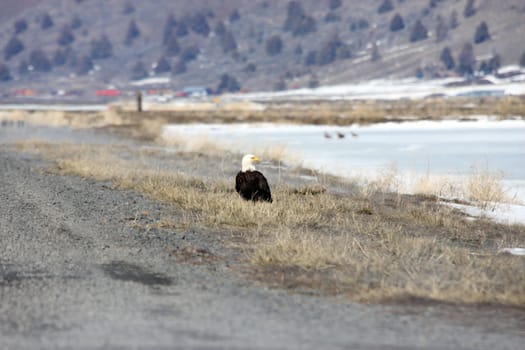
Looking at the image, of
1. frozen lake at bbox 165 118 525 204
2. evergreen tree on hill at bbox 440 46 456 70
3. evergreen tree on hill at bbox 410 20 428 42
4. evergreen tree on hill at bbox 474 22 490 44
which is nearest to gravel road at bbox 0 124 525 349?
frozen lake at bbox 165 118 525 204

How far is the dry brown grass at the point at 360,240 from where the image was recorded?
8031mm

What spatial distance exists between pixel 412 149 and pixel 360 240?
58.9ft

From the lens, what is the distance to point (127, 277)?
8.36 m

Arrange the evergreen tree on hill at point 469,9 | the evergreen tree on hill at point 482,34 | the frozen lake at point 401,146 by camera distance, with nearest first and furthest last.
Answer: the frozen lake at point 401,146
the evergreen tree on hill at point 482,34
the evergreen tree on hill at point 469,9

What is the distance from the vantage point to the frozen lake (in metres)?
21.7

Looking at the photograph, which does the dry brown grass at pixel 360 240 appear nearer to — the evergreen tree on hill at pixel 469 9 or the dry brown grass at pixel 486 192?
the dry brown grass at pixel 486 192

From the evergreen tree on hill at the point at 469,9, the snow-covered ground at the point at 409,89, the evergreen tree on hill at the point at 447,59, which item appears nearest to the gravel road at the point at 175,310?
the snow-covered ground at the point at 409,89

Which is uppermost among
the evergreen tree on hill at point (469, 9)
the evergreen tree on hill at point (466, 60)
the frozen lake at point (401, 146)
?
the evergreen tree on hill at point (469, 9)

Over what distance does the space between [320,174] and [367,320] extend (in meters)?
13.5

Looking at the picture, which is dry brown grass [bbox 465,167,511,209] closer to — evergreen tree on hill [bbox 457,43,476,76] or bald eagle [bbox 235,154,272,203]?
bald eagle [bbox 235,154,272,203]

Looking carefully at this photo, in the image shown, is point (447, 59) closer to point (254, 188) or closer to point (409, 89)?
point (409, 89)

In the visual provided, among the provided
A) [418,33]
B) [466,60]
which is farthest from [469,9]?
[466,60]

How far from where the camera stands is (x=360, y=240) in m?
10.6

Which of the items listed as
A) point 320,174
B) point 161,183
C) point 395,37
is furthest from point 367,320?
point 395,37
